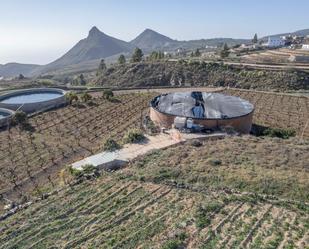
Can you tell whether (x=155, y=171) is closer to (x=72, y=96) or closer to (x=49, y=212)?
(x=49, y=212)

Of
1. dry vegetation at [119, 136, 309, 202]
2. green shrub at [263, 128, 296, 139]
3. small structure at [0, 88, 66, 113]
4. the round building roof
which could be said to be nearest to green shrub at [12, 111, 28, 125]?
small structure at [0, 88, 66, 113]

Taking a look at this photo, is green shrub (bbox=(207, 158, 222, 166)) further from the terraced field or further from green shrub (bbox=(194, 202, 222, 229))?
green shrub (bbox=(194, 202, 222, 229))

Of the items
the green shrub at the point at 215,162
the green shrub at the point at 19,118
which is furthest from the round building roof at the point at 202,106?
the green shrub at the point at 19,118

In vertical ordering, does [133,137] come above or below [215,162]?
above

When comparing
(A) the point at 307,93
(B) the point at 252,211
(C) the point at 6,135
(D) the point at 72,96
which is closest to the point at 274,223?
(B) the point at 252,211

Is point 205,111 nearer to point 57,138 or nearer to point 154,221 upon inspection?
point 57,138

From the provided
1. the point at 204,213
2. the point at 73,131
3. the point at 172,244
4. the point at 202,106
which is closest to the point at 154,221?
the point at 172,244
